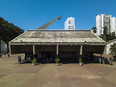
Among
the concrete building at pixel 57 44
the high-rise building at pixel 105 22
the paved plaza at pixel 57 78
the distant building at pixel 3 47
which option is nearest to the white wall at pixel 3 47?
the distant building at pixel 3 47

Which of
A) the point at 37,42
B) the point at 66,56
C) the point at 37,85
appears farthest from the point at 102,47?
the point at 37,85

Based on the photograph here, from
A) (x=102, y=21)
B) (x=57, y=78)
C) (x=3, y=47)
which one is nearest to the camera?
(x=57, y=78)

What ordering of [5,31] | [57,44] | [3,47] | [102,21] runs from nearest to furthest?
[57,44]
[5,31]
[3,47]
[102,21]

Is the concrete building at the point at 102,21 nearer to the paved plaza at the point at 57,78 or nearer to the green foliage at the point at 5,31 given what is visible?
the green foliage at the point at 5,31

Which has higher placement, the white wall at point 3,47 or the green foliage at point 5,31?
the green foliage at point 5,31

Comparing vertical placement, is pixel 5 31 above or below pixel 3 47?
above

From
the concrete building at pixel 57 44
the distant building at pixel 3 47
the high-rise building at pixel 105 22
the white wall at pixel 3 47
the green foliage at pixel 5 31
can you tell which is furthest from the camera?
the high-rise building at pixel 105 22

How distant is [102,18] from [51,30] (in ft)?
330

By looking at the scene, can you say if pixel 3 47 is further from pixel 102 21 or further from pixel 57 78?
pixel 102 21

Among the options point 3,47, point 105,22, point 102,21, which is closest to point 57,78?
point 3,47

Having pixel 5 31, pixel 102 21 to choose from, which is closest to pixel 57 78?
pixel 5 31

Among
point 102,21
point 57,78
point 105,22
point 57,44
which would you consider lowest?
point 57,78

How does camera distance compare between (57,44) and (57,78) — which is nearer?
(57,78)

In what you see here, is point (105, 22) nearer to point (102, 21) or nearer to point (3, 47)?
point (102, 21)
